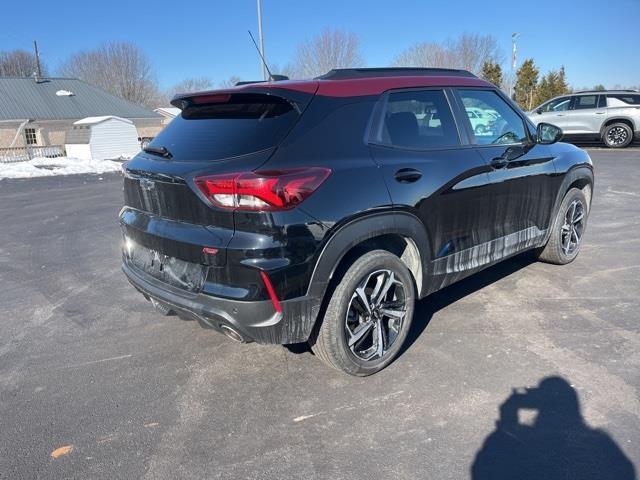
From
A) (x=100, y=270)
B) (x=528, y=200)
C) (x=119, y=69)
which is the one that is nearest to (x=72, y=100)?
(x=119, y=69)

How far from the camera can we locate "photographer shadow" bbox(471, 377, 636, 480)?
238 centimetres

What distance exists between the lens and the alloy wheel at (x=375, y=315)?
317 cm

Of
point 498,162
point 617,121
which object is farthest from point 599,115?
point 498,162

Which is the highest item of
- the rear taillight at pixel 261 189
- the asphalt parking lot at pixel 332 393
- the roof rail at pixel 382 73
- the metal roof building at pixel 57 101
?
the metal roof building at pixel 57 101

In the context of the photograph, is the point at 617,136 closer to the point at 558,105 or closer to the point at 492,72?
the point at 558,105

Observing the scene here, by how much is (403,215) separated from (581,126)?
635 inches

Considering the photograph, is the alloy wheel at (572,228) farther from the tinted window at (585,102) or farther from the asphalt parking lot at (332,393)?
the tinted window at (585,102)

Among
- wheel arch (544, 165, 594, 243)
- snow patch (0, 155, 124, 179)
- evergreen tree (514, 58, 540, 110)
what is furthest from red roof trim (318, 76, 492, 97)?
evergreen tree (514, 58, 540, 110)

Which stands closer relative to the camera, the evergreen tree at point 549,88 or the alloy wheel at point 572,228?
the alloy wheel at point 572,228

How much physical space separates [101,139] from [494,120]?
96.2ft

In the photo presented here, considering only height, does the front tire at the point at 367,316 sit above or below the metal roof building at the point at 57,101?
below

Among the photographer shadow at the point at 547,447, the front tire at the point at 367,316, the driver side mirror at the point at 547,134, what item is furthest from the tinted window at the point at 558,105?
the photographer shadow at the point at 547,447

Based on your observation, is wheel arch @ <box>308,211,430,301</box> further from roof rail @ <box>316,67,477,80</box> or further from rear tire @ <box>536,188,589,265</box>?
rear tire @ <box>536,188,589,265</box>

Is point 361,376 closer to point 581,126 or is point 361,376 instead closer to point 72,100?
point 581,126
